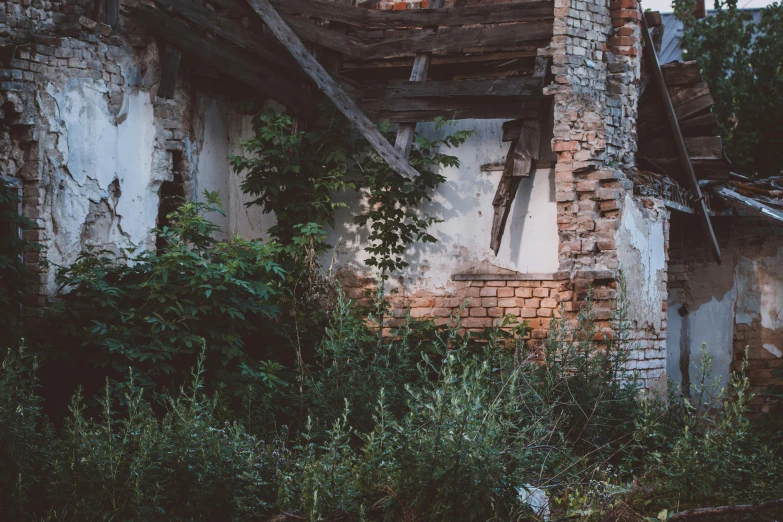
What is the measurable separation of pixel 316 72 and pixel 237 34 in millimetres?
864

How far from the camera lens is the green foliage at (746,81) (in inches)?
585

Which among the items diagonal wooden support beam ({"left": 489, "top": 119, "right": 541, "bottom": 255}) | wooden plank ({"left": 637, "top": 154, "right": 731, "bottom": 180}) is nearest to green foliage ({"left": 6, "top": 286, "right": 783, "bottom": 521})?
diagonal wooden support beam ({"left": 489, "top": 119, "right": 541, "bottom": 255})

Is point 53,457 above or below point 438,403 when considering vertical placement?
below

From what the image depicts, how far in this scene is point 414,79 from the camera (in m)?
8.64

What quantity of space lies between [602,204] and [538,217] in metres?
0.66

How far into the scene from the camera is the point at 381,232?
8.76m

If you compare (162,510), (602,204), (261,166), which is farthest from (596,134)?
(162,510)

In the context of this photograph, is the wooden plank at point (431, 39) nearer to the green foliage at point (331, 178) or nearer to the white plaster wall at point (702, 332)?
the green foliage at point (331, 178)

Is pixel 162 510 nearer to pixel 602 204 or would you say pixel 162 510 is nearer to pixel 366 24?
pixel 602 204

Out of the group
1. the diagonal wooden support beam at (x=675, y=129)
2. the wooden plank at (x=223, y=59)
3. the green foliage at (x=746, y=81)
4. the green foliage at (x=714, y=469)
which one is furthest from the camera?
the green foliage at (x=746, y=81)

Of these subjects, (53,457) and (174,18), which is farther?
(174,18)

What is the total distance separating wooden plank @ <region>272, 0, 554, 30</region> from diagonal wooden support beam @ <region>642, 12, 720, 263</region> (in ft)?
4.25

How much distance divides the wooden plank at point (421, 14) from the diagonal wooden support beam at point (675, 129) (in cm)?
130

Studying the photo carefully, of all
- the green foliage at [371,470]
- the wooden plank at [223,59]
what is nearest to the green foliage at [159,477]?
the green foliage at [371,470]
